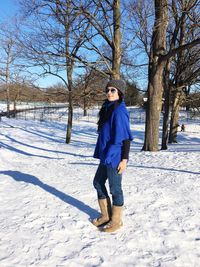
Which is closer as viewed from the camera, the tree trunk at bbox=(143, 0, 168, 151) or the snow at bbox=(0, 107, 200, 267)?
the snow at bbox=(0, 107, 200, 267)

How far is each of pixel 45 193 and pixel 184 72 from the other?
55.4ft

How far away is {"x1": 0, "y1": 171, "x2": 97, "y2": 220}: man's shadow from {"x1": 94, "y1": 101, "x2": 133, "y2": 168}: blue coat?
118 cm

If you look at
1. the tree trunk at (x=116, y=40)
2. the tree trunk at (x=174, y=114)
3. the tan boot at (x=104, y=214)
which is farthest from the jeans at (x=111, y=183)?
the tree trunk at (x=174, y=114)

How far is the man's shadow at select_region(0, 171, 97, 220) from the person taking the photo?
506 cm

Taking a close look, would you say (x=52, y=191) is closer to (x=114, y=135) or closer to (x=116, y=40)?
(x=114, y=135)

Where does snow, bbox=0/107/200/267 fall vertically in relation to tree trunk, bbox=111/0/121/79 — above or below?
below

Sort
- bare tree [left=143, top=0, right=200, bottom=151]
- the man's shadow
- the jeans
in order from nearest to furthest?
the jeans
the man's shadow
bare tree [left=143, top=0, right=200, bottom=151]

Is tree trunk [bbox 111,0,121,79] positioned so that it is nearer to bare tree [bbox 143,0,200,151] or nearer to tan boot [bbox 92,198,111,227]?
bare tree [bbox 143,0,200,151]

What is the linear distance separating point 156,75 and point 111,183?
8.46m

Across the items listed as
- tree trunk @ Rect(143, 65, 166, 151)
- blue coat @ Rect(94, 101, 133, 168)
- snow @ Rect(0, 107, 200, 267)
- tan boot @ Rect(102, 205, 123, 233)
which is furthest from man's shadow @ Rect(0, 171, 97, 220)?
tree trunk @ Rect(143, 65, 166, 151)

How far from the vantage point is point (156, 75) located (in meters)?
11.9

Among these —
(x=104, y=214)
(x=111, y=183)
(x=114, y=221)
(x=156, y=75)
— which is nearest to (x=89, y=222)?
(x=104, y=214)

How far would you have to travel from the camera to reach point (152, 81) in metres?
12.0

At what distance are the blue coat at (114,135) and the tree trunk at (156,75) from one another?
813 cm
